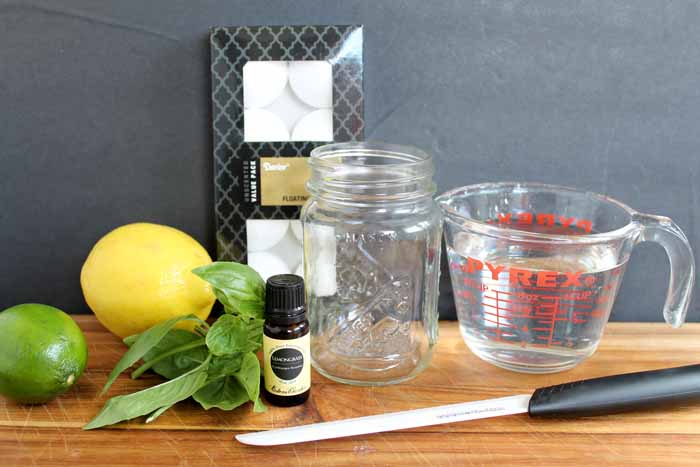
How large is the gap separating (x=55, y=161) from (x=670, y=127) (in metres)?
0.84

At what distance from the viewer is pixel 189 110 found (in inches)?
35.4

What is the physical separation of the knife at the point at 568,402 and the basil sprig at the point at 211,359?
7 centimetres

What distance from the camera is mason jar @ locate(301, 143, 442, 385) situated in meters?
0.77

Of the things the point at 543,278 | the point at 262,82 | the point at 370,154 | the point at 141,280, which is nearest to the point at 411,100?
the point at 370,154

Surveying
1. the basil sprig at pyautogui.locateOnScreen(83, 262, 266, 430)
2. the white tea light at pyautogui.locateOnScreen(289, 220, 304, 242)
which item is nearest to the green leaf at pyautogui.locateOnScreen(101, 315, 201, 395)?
the basil sprig at pyautogui.locateOnScreen(83, 262, 266, 430)

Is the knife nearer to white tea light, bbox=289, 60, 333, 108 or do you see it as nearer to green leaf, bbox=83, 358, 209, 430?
green leaf, bbox=83, 358, 209, 430

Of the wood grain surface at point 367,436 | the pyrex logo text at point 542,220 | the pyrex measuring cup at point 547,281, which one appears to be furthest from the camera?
the pyrex logo text at point 542,220

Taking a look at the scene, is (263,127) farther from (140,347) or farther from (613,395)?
(613,395)

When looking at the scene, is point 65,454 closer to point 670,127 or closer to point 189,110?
point 189,110

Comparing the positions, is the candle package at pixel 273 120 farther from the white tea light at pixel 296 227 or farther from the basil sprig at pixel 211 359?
the basil sprig at pixel 211 359

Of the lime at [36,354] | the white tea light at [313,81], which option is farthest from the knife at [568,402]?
the white tea light at [313,81]

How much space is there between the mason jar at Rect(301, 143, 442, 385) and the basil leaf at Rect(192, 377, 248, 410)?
11 centimetres

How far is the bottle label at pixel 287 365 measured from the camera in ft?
2.25

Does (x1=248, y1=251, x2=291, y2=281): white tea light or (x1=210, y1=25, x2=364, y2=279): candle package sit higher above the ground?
(x1=210, y1=25, x2=364, y2=279): candle package
